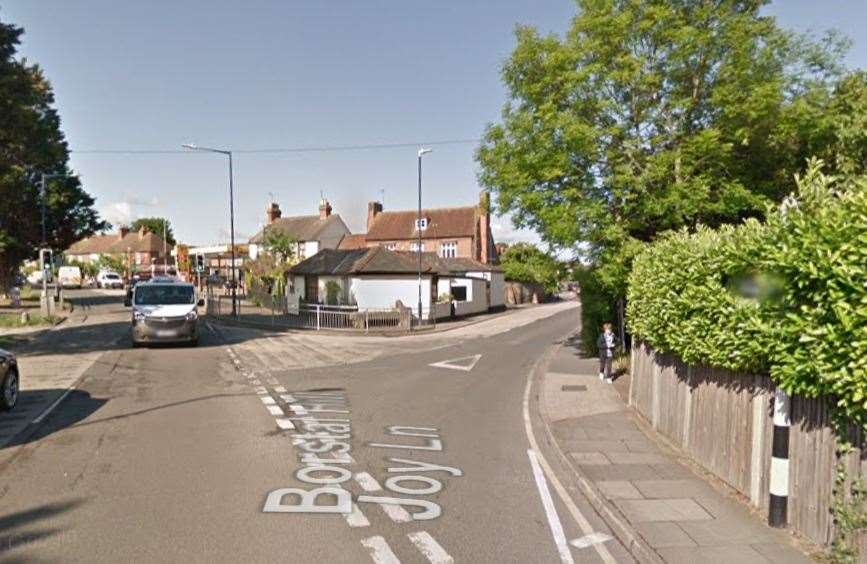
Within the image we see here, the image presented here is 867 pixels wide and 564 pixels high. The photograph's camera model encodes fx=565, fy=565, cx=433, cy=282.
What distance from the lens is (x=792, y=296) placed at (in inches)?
167

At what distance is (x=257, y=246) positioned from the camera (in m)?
58.0

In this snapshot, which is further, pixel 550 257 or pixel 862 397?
pixel 550 257

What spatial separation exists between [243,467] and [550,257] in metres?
10.4

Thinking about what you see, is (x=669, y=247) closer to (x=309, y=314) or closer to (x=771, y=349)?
(x=771, y=349)

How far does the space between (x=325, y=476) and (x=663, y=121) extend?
34.0 feet

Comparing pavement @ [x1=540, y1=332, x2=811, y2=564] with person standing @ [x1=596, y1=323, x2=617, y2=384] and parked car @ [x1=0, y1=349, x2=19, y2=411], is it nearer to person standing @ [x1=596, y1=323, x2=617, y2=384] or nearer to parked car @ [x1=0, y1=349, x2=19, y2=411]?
person standing @ [x1=596, y1=323, x2=617, y2=384]

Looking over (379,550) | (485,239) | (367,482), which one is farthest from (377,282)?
(485,239)

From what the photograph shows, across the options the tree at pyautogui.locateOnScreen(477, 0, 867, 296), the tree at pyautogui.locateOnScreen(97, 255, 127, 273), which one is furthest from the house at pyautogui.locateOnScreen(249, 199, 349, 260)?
the tree at pyautogui.locateOnScreen(477, 0, 867, 296)

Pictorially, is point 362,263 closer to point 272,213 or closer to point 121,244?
point 272,213

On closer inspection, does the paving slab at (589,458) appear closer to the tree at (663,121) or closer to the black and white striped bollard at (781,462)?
the black and white striped bollard at (781,462)

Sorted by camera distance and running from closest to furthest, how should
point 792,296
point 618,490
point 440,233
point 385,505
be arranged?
point 792,296
point 385,505
point 618,490
point 440,233

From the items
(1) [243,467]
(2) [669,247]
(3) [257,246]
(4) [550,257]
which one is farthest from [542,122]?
(3) [257,246]

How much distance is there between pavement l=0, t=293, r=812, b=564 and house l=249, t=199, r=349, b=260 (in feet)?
144

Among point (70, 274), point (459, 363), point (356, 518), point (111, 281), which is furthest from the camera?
point (70, 274)
